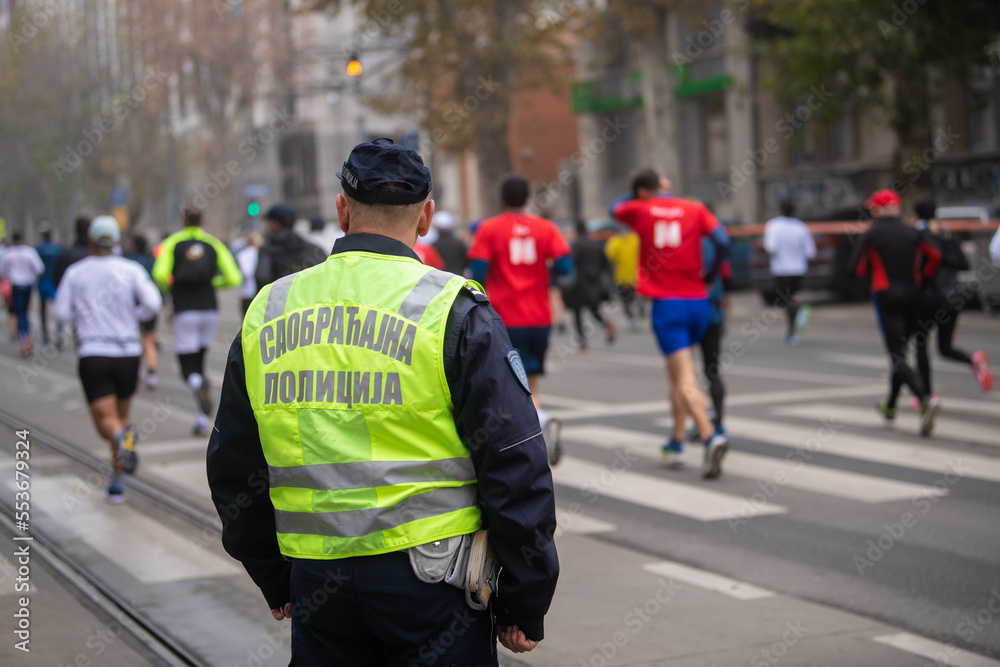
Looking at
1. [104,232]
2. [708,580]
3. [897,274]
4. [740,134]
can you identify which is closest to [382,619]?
[708,580]

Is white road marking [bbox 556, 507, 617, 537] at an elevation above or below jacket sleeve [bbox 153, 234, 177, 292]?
below

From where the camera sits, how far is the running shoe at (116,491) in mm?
7430

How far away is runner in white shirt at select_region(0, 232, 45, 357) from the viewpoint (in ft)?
59.1

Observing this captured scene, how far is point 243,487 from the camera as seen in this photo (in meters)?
2.66

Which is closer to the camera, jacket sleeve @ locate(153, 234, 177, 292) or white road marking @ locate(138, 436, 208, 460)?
white road marking @ locate(138, 436, 208, 460)

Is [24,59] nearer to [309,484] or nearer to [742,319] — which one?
[742,319]

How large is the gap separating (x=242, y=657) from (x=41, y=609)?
3.92 ft

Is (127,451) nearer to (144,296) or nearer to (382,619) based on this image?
(144,296)

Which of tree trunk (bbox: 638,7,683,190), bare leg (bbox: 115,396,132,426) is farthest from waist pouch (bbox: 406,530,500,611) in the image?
tree trunk (bbox: 638,7,683,190)

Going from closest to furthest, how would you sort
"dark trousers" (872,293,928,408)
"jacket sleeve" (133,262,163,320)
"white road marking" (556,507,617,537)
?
"white road marking" (556,507,617,537)
"jacket sleeve" (133,262,163,320)
"dark trousers" (872,293,928,408)

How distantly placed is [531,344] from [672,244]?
3.84ft

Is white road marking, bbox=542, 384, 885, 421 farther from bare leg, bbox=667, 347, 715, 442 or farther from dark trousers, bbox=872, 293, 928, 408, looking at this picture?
bare leg, bbox=667, 347, 715, 442

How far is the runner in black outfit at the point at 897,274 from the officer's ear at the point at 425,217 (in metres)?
7.12

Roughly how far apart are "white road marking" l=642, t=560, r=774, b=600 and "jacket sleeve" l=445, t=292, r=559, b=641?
315 cm
